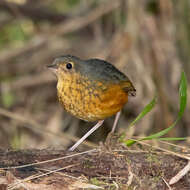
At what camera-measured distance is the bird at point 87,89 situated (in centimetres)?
396

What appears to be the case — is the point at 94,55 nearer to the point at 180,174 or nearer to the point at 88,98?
the point at 88,98

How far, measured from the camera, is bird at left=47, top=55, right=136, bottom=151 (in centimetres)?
396

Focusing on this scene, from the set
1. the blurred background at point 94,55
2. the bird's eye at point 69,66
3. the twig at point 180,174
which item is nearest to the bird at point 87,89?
the bird's eye at point 69,66

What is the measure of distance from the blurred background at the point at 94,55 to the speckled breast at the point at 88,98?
2.32m

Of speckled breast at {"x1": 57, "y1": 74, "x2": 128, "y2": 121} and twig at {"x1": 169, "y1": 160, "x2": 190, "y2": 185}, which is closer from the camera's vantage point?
twig at {"x1": 169, "y1": 160, "x2": 190, "y2": 185}

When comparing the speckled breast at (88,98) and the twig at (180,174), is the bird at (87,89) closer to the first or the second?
the speckled breast at (88,98)

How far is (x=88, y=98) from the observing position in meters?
3.97

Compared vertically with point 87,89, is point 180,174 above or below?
A: below

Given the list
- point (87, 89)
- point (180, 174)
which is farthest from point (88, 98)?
point (180, 174)

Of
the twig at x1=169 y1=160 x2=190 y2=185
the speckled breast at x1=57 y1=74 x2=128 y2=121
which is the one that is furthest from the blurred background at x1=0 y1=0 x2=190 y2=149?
the twig at x1=169 y1=160 x2=190 y2=185

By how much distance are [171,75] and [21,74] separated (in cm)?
266

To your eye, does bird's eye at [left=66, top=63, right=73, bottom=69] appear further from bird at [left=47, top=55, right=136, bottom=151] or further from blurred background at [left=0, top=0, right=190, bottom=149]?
blurred background at [left=0, top=0, right=190, bottom=149]

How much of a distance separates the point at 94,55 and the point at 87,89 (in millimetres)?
3267

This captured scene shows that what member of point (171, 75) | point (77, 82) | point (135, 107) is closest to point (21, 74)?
point (135, 107)
